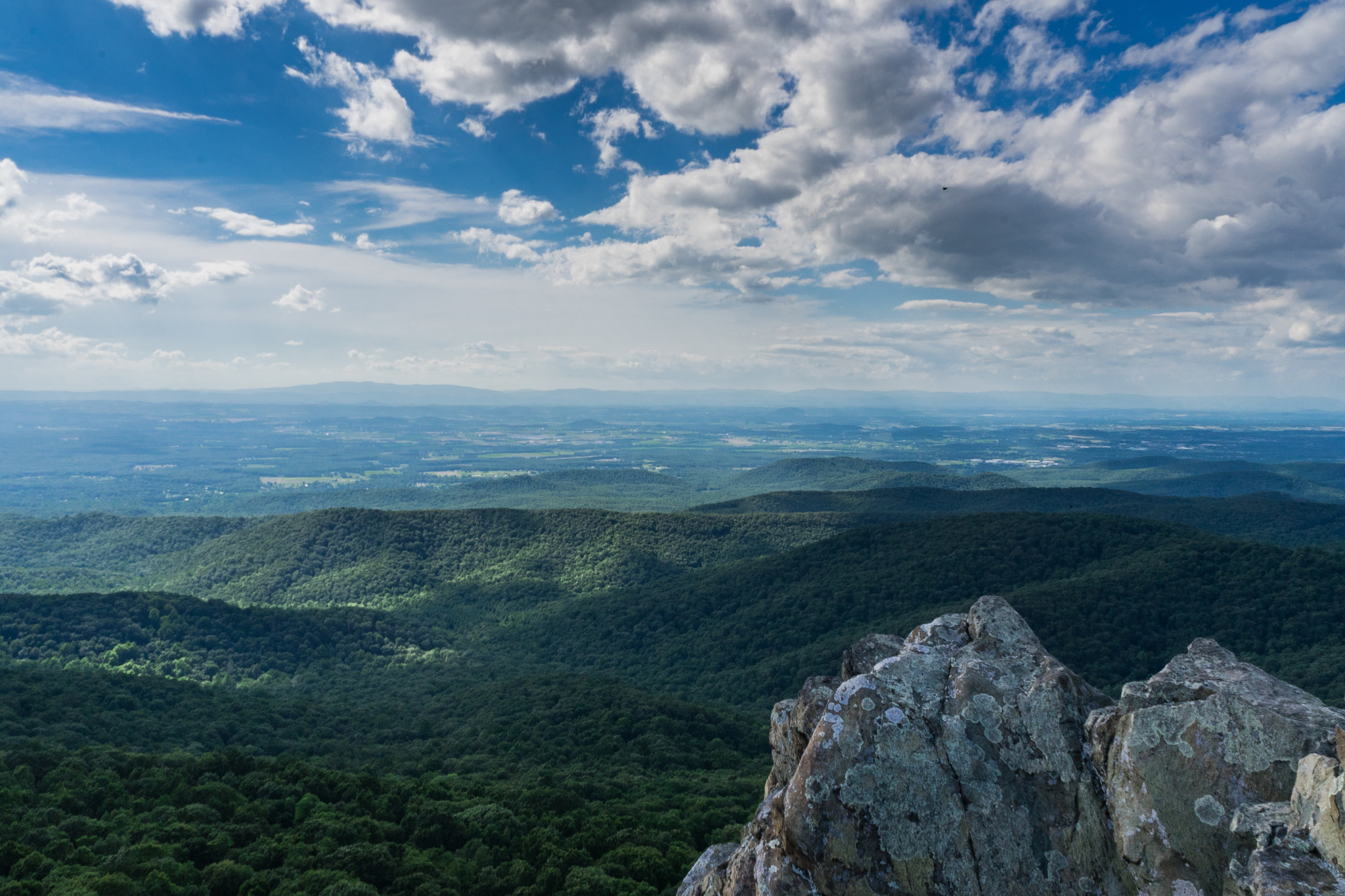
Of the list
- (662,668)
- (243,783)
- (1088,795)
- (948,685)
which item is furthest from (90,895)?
(662,668)

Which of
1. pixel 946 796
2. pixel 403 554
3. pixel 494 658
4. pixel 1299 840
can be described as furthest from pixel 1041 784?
pixel 403 554

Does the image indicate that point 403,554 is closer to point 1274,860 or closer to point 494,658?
point 494,658

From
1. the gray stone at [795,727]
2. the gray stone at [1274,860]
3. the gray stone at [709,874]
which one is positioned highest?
the gray stone at [1274,860]

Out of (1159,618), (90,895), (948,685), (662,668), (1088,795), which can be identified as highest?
(948,685)

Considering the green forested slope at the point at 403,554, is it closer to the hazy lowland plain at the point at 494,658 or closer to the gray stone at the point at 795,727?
the hazy lowland plain at the point at 494,658

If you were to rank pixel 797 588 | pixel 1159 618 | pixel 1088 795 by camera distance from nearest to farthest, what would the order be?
pixel 1088 795
pixel 1159 618
pixel 797 588

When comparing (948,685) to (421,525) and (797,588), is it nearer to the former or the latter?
(797,588)

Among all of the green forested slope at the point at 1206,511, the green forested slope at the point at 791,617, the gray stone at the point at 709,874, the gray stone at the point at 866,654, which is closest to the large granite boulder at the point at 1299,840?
the gray stone at the point at 866,654
